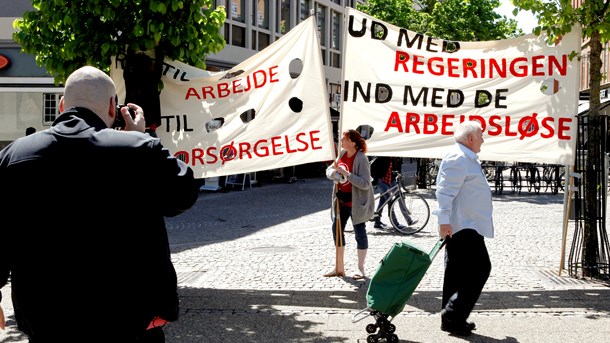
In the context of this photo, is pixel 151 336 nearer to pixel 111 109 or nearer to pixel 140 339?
pixel 140 339

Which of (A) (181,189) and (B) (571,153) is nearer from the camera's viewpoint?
(A) (181,189)

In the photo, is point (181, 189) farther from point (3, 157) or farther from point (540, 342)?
point (540, 342)

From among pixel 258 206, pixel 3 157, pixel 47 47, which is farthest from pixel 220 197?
pixel 3 157

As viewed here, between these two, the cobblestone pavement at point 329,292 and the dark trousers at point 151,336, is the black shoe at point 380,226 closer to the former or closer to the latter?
the cobblestone pavement at point 329,292

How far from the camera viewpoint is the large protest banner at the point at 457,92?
837 cm

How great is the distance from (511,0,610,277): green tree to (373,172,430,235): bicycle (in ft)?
17.2

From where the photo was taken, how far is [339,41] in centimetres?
4194

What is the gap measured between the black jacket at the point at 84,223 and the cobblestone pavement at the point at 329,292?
3379 mm

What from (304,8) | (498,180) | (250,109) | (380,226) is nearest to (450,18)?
(304,8)

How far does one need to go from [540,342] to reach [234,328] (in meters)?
2.48

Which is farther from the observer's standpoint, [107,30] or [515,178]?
[515,178]

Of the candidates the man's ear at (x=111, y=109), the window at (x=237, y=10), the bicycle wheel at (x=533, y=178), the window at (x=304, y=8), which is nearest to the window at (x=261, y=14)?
the window at (x=237, y=10)

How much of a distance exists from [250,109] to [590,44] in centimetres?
388

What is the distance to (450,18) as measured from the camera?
32406 mm
